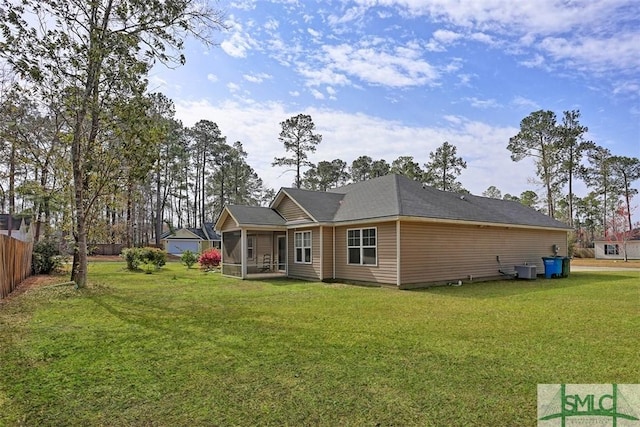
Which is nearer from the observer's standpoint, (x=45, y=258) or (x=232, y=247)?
(x=45, y=258)

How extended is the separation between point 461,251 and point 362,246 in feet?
12.7

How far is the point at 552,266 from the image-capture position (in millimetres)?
17250

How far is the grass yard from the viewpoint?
Result: 3518 mm

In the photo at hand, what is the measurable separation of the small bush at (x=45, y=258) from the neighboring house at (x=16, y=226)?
3.48m

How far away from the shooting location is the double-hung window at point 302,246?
16453mm

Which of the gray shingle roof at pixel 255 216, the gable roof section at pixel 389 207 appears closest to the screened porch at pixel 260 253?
the gray shingle roof at pixel 255 216

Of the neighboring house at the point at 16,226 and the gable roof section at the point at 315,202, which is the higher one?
the gable roof section at the point at 315,202

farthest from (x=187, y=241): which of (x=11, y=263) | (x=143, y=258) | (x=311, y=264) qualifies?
(x=11, y=263)

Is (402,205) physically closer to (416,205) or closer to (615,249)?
(416,205)

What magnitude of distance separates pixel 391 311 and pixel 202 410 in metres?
5.68

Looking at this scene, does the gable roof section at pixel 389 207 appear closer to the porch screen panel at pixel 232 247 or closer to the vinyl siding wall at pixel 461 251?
the vinyl siding wall at pixel 461 251

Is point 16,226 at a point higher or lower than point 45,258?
higher

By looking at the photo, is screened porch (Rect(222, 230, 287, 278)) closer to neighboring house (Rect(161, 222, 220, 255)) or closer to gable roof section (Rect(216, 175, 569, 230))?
gable roof section (Rect(216, 175, 569, 230))

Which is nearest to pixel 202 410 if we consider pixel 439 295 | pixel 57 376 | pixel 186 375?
pixel 186 375
